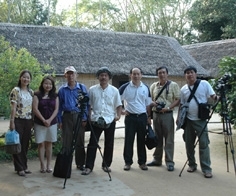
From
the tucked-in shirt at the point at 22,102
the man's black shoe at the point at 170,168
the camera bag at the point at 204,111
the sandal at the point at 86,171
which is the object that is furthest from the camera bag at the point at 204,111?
the tucked-in shirt at the point at 22,102

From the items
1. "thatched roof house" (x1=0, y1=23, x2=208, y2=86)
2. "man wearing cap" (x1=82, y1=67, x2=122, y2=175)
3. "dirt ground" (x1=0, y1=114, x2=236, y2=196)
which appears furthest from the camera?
"thatched roof house" (x1=0, y1=23, x2=208, y2=86)

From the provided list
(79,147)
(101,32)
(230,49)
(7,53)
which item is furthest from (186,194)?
(230,49)

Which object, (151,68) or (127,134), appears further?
(151,68)

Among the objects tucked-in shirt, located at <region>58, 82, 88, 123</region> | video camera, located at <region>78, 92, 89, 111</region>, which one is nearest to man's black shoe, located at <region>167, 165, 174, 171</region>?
tucked-in shirt, located at <region>58, 82, 88, 123</region>

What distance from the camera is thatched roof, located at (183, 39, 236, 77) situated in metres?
20.8

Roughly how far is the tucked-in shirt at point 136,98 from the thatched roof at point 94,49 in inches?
379

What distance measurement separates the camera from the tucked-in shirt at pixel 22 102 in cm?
481

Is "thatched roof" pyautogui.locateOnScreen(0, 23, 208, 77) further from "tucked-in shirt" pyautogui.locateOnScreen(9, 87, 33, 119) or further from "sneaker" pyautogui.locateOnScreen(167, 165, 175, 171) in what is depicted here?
"sneaker" pyautogui.locateOnScreen(167, 165, 175, 171)

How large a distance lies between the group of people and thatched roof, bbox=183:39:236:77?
51.8 ft

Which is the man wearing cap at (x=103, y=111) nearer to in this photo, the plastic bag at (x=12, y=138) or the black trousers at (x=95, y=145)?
the black trousers at (x=95, y=145)

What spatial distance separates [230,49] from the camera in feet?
68.9

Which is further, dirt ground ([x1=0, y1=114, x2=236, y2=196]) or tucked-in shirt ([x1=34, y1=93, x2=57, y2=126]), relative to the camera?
tucked-in shirt ([x1=34, y1=93, x2=57, y2=126])

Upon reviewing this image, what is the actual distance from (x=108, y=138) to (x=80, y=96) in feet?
2.80

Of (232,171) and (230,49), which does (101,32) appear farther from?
(232,171)
